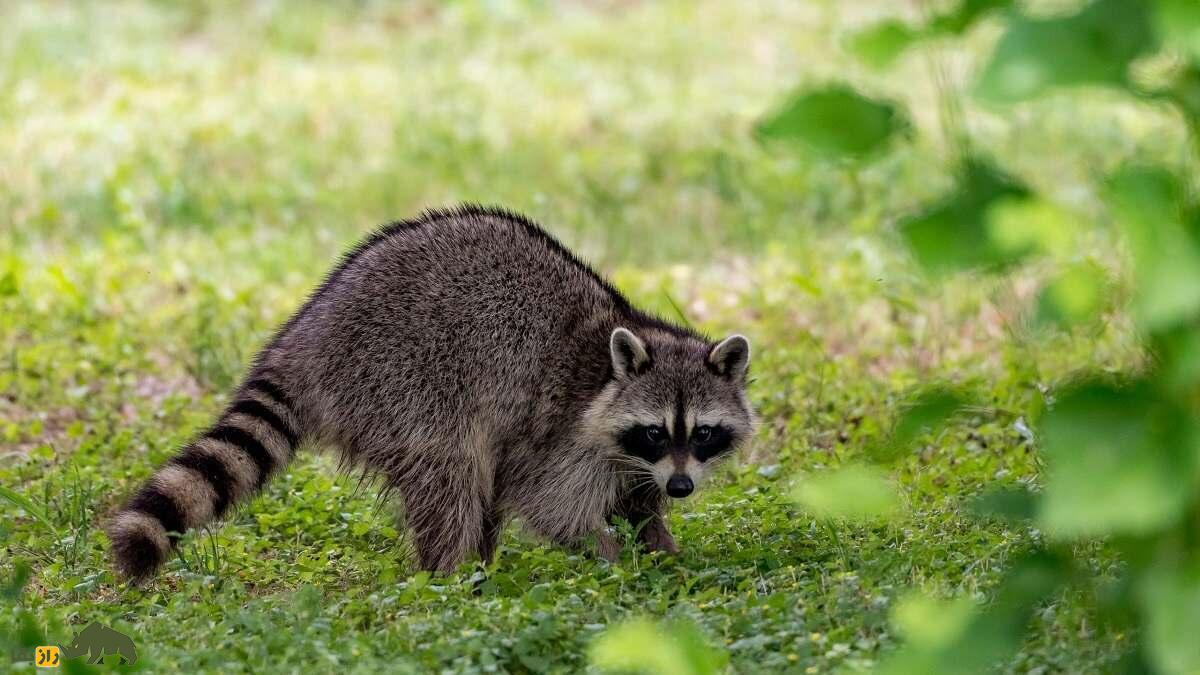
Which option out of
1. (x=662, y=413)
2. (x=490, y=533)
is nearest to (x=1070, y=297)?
(x=662, y=413)

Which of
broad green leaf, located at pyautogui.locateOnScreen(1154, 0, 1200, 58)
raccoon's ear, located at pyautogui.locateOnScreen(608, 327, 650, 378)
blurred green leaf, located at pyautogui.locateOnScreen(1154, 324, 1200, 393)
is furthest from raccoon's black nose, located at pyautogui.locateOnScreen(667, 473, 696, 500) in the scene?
broad green leaf, located at pyautogui.locateOnScreen(1154, 0, 1200, 58)

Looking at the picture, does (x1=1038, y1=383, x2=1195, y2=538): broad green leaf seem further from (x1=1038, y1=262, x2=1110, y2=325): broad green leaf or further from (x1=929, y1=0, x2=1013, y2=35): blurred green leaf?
(x1=929, y1=0, x2=1013, y2=35): blurred green leaf

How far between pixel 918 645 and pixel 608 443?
277 centimetres

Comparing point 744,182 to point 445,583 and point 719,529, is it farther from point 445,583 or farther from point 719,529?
point 445,583

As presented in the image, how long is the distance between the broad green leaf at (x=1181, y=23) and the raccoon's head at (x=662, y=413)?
304 centimetres

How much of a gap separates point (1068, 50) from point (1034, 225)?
0.30 m

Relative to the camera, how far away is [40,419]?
21.3 ft

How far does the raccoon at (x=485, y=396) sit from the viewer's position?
5.18 meters

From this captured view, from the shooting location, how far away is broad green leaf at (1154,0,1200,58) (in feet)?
7.86

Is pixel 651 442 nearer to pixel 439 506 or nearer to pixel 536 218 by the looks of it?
pixel 439 506

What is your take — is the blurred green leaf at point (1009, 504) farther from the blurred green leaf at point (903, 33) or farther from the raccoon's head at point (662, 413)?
the raccoon's head at point (662, 413)

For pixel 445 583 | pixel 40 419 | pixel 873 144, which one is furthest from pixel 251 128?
pixel 873 144

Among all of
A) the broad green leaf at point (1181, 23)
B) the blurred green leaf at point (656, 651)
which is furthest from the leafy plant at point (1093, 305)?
the blurred green leaf at point (656, 651)

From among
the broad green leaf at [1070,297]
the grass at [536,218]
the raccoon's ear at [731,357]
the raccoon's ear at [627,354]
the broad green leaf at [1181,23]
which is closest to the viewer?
the broad green leaf at [1181,23]
